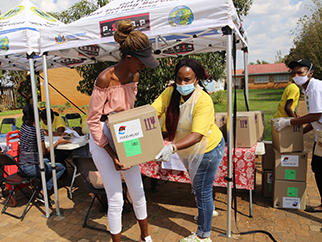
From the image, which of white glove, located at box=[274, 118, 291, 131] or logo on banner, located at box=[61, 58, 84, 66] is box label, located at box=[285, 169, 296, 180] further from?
logo on banner, located at box=[61, 58, 84, 66]

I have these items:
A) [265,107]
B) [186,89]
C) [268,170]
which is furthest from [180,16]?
[265,107]

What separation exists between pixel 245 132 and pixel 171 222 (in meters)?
1.46

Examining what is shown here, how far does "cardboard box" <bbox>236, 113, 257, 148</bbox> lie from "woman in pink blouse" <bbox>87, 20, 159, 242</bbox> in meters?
1.51

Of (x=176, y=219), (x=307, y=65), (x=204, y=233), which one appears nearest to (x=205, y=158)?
(x=204, y=233)

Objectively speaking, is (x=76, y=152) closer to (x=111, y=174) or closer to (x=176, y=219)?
(x=176, y=219)

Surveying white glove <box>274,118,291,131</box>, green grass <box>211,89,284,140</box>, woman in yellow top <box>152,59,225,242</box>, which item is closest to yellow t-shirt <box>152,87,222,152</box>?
woman in yellow top <box>152,59,225,242</box>

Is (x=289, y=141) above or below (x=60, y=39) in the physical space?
below

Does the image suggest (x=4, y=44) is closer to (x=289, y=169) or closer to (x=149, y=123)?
(x=149, y=123)

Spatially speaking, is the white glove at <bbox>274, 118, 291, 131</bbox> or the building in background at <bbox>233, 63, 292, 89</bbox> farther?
the building in background at <bbox>233, 63, 292, 89</bbox>

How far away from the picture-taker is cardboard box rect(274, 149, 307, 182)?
119 inches

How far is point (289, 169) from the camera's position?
122 inches

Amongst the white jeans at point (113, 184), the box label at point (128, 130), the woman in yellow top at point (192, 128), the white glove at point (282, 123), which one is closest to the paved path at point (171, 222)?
the woman in yellow top at point (192, 128)

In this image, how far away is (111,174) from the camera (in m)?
2.06

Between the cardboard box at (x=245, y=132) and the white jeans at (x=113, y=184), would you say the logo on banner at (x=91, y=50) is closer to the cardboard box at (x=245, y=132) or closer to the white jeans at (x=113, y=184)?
the white jeans at (x=113, y=184)
